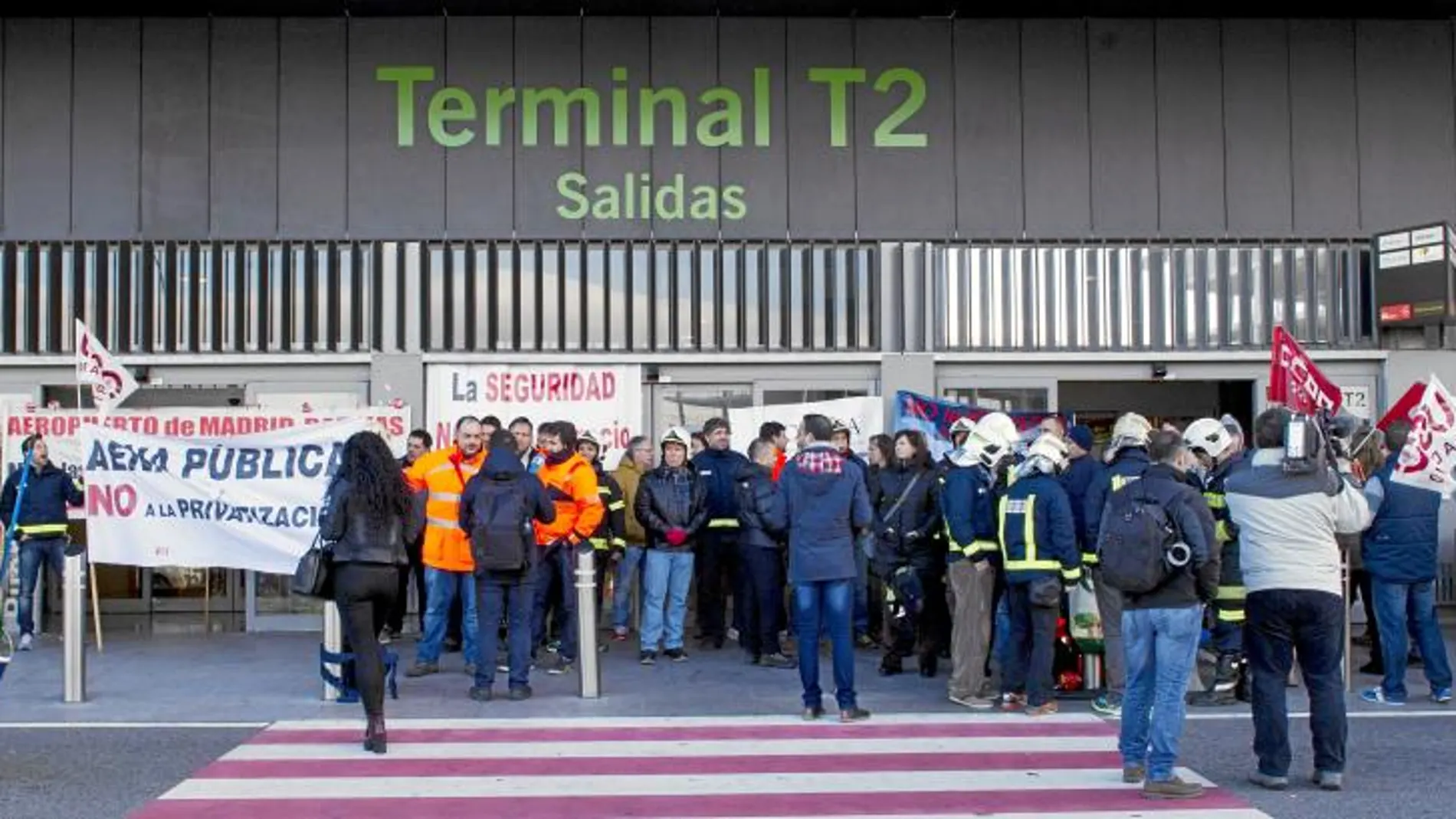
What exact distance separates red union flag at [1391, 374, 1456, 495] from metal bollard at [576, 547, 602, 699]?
5685mm

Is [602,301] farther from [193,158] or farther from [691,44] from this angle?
[193,158]

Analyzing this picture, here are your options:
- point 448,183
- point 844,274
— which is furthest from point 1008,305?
point 448,183

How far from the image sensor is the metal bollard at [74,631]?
35.9 feet

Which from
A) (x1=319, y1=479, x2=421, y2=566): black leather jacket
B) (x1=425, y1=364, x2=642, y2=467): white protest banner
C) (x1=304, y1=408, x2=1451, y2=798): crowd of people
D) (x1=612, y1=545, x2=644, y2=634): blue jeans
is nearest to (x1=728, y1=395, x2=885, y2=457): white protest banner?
(x1=425, y1=364, x2=642, y2=467): white protest banner

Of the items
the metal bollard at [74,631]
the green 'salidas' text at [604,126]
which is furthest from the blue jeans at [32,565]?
the green 'salidas' text at [604,126]

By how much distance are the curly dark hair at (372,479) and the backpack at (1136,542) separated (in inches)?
159

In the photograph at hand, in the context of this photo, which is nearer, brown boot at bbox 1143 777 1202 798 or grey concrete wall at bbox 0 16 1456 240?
brown boot at bbox 1143 777 1202 798

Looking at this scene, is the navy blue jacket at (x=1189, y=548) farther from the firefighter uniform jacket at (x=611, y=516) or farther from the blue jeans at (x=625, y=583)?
the blue jeans at (x=625, y=583)

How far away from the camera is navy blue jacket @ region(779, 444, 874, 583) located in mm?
9930

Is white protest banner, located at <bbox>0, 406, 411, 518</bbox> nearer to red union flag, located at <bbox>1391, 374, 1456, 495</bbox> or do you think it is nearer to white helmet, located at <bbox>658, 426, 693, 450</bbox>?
white helmet, located at <bbox>658, 426, 693, 450</bbox>

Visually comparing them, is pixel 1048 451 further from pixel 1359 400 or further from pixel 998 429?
pixel 1359 400

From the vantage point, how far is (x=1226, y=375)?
16.5m

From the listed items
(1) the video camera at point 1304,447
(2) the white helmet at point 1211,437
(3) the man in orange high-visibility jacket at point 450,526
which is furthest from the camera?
(3) the man in orange high-visibility jacket at point 450,526

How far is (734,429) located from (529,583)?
5.32 meters
